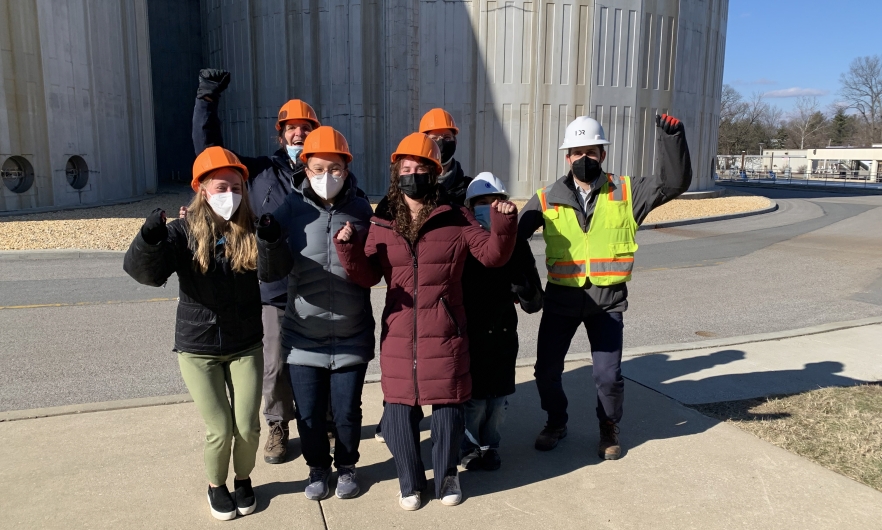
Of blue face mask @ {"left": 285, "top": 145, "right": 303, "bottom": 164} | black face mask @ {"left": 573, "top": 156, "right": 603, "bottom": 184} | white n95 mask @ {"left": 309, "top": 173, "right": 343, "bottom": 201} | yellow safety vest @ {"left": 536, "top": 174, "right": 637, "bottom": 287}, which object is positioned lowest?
yellow safety vest @ {"left": 536, "top": 174, "right": 637, "bottom": 287}

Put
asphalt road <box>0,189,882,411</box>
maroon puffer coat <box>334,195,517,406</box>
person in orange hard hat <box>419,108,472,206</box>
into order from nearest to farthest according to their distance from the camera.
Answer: maroon puffer coat <box>334,195,517,406</box>
person in orange hard hat <box>419,108,472,206</box>
asphalt road <box>0,189,882,411</box>

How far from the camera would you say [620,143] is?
22516mm

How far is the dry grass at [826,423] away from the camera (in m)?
3.91

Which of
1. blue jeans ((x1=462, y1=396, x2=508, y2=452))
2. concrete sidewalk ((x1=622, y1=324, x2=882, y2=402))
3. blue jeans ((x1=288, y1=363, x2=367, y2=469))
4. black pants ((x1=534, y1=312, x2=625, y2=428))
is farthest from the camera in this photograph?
concrete sidewalk ((x1=622, y1=324, x2=882, y2=402))

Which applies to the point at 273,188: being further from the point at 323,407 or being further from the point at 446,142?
the point at 323,407

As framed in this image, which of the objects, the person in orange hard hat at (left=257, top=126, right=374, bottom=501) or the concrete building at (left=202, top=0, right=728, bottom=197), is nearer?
the person in orange hard hat at (left=257, top=126, right=374, bottom=501)

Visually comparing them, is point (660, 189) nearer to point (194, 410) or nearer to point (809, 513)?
point (809, 513)

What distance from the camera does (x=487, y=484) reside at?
12.1ft

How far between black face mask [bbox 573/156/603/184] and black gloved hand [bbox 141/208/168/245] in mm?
2357

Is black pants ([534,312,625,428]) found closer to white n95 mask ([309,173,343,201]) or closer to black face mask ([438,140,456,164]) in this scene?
black face mask ([438,140,456,164])

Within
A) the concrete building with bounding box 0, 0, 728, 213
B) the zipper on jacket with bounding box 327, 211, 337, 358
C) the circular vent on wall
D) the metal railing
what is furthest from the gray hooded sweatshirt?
the metal railing

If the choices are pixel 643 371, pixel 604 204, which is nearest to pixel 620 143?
pixel 643 371

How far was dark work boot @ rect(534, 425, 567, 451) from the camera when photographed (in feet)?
13.5

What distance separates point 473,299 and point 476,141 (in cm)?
1834
